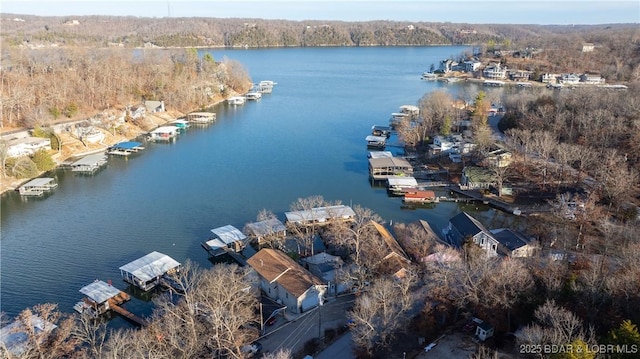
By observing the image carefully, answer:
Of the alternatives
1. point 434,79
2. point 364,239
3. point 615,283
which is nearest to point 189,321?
point 364,239

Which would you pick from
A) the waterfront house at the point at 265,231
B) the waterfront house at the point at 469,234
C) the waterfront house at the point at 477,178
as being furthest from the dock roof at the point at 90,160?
the waterfront house at the point at 477,178

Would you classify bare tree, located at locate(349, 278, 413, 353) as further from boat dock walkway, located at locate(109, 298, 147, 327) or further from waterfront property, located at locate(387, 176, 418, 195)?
waterfront property, located at locate(387, 176, 418, 195)

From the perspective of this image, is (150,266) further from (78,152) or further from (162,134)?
(162,134)

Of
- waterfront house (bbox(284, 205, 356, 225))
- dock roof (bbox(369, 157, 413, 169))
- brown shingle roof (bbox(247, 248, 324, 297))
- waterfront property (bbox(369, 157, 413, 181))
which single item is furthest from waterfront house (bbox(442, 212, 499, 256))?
dock roof (bbox(369, 157, 413, 169))

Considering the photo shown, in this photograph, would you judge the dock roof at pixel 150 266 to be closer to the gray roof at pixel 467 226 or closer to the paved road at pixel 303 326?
the paved road at pixel 303 326

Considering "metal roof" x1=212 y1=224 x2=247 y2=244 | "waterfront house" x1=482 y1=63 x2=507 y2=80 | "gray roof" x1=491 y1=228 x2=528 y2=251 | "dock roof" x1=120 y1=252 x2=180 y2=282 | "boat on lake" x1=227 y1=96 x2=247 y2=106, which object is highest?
"waterfront house" x1=482 y1=63 x2=507 y2=80

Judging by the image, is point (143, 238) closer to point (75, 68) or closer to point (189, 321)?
point (189, 321)
